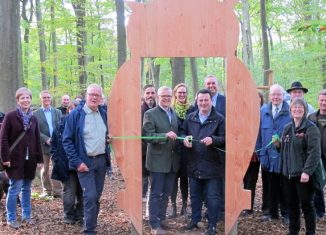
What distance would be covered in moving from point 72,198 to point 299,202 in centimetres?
323

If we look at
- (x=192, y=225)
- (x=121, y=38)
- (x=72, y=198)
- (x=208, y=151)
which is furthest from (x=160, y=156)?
(x=121, y=38)

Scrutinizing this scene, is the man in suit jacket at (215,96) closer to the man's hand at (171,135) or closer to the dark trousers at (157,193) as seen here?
the man's hand at (171,135)

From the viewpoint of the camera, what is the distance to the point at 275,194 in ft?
19.9

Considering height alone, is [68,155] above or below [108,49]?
below

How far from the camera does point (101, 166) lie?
523 centimetres

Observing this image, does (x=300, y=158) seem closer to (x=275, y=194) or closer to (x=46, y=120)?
(x=275, y=194)

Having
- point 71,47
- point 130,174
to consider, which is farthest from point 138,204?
point 71,47

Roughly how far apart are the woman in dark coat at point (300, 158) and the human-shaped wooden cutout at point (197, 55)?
18.2 inches

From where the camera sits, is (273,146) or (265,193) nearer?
(273,146)

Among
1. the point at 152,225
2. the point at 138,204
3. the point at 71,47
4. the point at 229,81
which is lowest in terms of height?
the point at 152,225

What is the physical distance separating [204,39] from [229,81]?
0.62 meters

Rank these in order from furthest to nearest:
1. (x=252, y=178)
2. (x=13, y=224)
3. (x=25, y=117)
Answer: (x=252, y=178)
(x=25, y=117)
(x=13, y=224)

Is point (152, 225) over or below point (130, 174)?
below

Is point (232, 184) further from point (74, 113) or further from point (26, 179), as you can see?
point (26, 179)
